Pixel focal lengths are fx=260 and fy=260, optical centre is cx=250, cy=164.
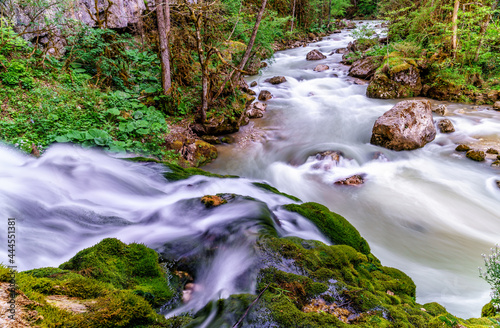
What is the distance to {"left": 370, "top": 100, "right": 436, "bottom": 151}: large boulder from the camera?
8023mm

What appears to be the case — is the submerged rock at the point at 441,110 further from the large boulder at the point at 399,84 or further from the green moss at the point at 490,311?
the green moss at the point at 490,311

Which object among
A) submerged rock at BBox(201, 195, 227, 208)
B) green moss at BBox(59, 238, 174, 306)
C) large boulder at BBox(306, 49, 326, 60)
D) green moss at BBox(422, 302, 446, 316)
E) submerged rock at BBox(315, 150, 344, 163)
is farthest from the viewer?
large boulder at BBox(306, 49, 326, 60)

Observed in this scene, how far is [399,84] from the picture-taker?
11.9 metres

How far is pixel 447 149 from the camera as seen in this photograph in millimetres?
8281

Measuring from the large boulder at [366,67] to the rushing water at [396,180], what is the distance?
198 centimetres

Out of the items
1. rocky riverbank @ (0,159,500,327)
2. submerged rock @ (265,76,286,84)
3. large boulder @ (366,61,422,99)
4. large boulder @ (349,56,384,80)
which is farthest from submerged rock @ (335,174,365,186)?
large boulder @ (349,56,384,80)

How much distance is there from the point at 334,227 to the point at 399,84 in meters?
11.0

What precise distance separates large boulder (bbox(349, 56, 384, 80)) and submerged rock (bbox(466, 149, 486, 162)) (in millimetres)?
7418

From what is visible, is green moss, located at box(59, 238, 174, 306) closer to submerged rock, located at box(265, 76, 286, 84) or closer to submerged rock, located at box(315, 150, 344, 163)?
submerged rock, located at box(315, 150, 344, 163)

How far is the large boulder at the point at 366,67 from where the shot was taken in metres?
13.8

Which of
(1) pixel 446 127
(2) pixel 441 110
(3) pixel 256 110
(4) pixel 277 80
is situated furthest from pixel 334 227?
(4) pixel 277 80

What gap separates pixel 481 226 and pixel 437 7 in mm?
13334

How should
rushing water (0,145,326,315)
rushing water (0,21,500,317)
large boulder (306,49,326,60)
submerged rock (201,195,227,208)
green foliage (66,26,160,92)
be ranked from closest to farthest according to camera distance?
rushing water (0,145,326,315) < rushing water (0,21,500,317) < submerged rock (201,195,227,208) < green foliage (66,26,160,92) < large boulder (306,49,326,60)

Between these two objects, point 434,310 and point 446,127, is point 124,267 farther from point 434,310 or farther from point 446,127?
point 446,127
